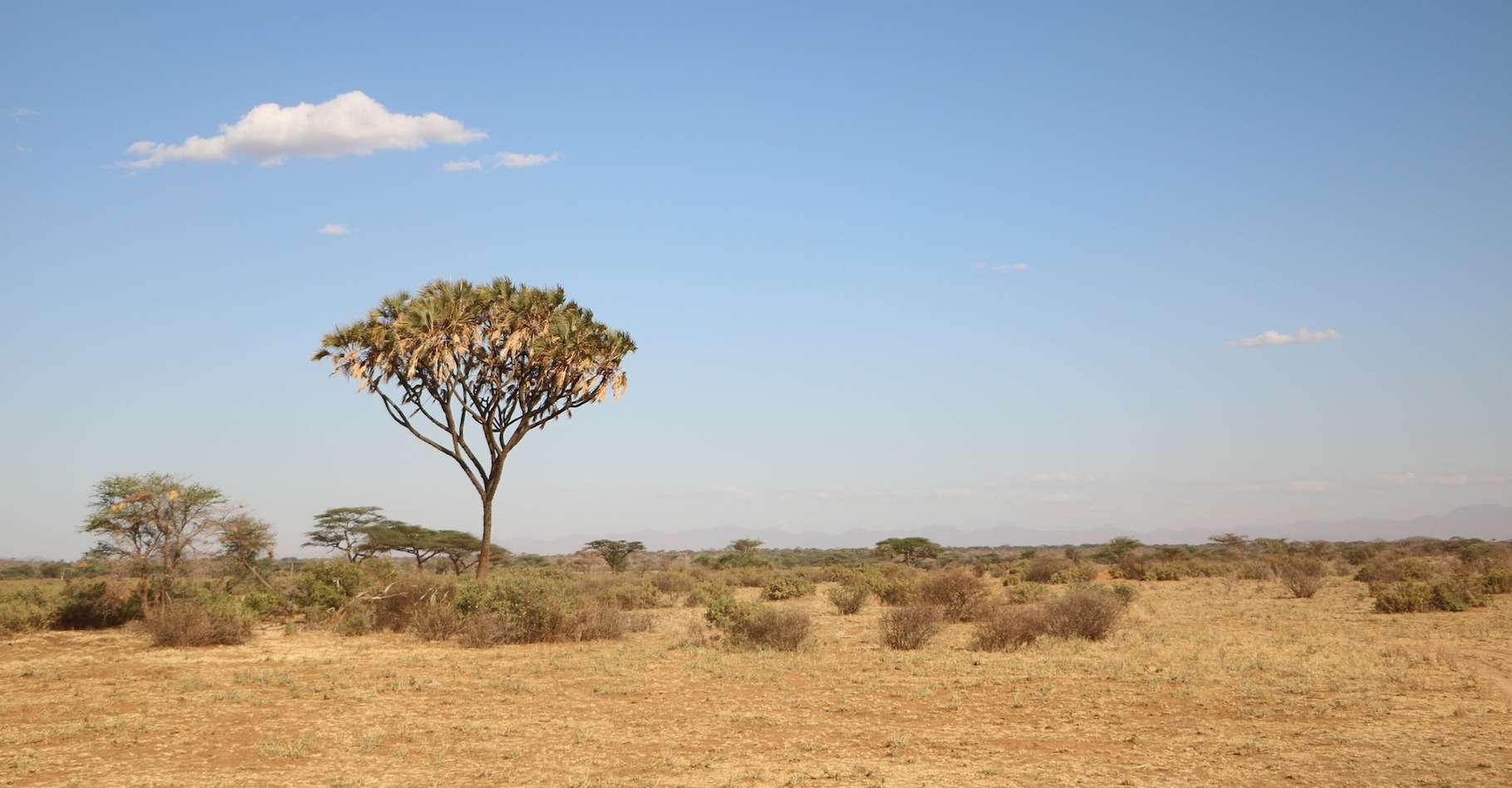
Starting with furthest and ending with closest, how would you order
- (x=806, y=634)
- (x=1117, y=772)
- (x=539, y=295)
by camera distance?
(x=539, y=295)
(x=806, y=634)
(x=1117, y=772)

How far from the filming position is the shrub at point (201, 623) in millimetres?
21891

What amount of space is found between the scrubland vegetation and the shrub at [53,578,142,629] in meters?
0.06

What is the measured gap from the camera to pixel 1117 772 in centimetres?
1093

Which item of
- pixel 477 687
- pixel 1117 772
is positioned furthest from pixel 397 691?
pixel 1117 772

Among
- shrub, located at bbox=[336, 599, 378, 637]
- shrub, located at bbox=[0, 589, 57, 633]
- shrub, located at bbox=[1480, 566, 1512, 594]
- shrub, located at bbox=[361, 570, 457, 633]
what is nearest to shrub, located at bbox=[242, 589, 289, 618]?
shrub, located at bbox=[336, 599, 378, 637]

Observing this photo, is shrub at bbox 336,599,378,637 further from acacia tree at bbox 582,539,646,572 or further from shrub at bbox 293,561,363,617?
acacia tree at bbox 582,539,646,572

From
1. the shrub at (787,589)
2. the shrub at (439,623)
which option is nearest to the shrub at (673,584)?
the shrub at (787,589)

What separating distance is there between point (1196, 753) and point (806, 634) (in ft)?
33.9

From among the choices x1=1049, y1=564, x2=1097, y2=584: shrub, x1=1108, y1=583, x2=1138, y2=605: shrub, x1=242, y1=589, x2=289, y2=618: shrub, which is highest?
x1=242, y1=589, x2=289, y2=618: shrub

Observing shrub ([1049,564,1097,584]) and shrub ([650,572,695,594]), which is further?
shrub ([1049,564,1097,584])

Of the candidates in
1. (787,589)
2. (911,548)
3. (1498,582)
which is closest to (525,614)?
(787,589)

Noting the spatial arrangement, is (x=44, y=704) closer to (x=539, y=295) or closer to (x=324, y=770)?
(x=324, y=770)

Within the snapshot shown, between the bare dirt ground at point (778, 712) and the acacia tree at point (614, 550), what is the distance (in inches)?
1437

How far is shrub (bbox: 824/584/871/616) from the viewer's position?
2852 cm
